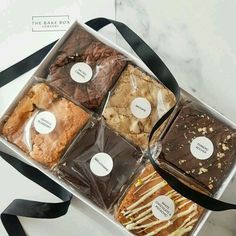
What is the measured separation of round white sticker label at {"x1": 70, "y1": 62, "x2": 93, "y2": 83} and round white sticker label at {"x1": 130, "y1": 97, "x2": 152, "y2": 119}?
92 mm

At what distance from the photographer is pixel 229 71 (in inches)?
39.0

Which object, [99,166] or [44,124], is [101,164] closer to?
[99,166]

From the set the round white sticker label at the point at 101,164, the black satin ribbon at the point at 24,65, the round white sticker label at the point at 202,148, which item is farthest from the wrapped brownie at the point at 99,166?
the black satin ribbon at the point at 24,65

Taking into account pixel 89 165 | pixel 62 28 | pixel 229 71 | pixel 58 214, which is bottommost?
pixel 58 214

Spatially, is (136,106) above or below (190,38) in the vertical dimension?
below

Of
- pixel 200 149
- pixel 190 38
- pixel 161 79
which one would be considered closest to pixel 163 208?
pixel 200 149

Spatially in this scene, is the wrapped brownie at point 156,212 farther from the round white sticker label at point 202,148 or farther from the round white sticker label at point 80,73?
the round white sticker label at point 80,73

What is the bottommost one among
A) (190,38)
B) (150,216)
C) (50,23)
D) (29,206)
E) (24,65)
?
(29,206)

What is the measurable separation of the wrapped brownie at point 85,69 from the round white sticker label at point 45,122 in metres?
0.05

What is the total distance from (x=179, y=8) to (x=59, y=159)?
0.41 meters

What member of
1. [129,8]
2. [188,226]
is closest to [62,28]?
[129,8]

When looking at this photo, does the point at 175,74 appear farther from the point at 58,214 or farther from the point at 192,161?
the point at 58,214

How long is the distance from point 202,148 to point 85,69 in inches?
9.7

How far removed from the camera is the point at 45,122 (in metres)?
0.84
